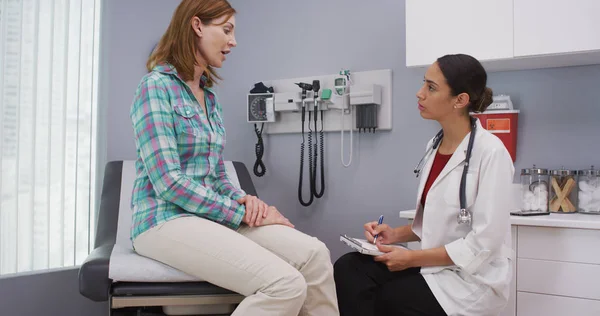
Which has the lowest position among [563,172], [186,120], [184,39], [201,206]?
[201,206]

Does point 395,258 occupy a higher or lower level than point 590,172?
lower

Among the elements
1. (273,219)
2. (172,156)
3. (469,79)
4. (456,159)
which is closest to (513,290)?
(456,159)

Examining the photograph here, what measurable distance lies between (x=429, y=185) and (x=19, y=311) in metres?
1.84

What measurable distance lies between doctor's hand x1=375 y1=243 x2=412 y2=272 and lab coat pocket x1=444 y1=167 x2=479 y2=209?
19cm

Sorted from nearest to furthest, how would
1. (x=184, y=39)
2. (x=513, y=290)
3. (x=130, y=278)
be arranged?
(x=130, y=278)
(x=184, y=39)
(x=513, y=290)

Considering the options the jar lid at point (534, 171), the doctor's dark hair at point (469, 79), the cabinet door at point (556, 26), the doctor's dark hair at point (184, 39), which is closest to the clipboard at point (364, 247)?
the doctor's dark hair at point (469, 79)

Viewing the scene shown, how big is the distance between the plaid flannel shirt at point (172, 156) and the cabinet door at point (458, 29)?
1.01m

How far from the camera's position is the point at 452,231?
5.20ft

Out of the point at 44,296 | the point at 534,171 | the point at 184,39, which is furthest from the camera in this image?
the point at 44,296

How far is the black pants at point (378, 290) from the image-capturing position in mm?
1502

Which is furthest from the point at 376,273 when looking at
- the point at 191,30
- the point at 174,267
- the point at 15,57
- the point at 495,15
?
the point at 15,57

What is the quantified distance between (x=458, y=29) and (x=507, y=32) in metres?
0.19

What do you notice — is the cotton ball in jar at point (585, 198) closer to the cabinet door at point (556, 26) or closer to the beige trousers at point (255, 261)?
the cabinet door at point (556, 26)

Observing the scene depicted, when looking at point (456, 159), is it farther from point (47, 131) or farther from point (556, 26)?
point (47, 131)
